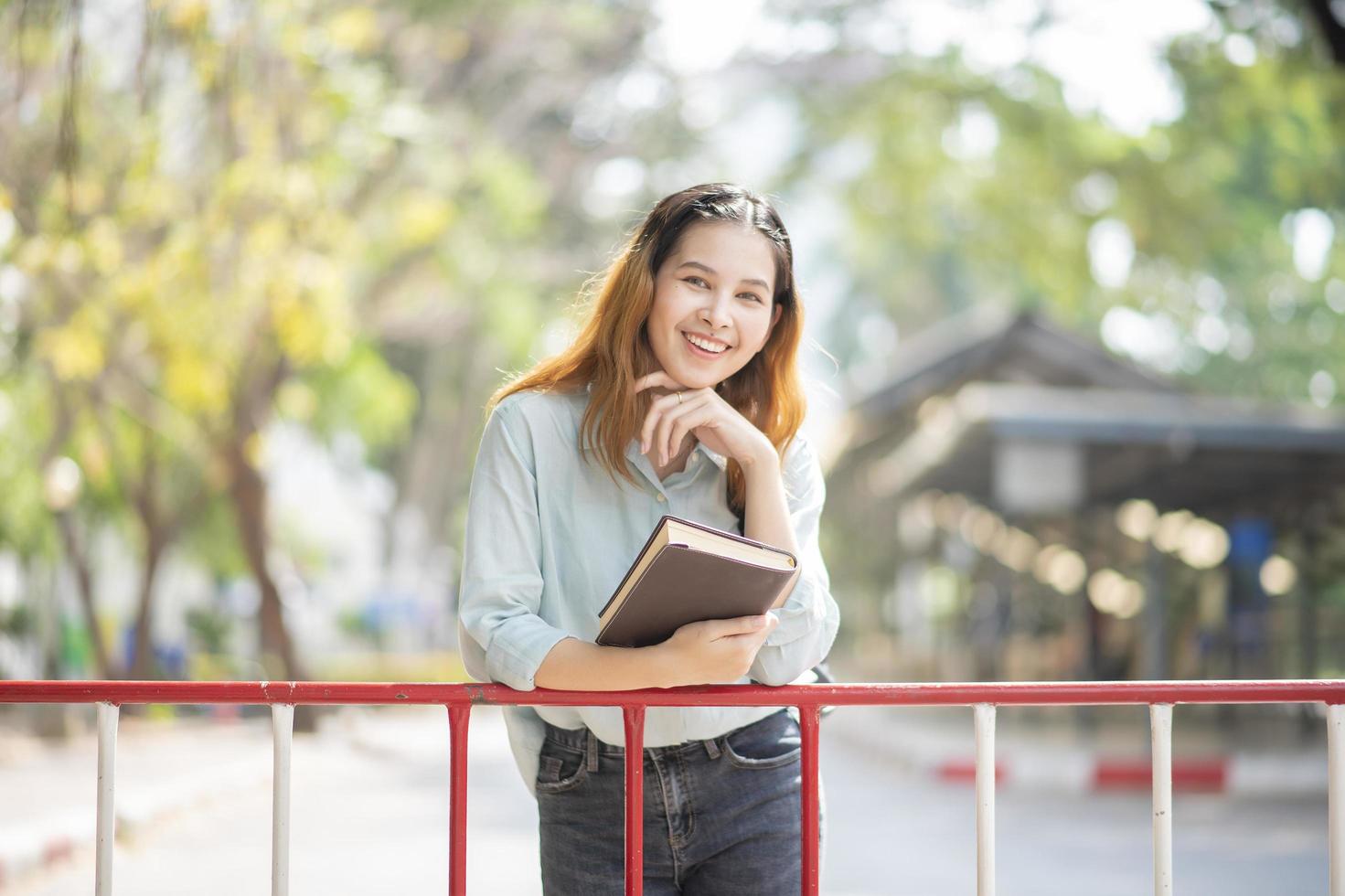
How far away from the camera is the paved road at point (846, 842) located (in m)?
7.17

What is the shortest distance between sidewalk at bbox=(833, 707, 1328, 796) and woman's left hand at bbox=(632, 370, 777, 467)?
8314mm

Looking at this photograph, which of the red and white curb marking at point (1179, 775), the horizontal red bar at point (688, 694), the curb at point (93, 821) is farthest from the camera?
the red and white curb marking at point (1179, 775)

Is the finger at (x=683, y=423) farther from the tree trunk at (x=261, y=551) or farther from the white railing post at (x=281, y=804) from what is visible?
the tree trunk at (x=261, y=551)

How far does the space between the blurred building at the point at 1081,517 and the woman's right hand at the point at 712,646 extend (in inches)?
388

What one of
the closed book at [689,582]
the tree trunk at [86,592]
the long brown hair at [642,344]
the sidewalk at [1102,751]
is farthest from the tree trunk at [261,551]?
the closed book at [689,582]

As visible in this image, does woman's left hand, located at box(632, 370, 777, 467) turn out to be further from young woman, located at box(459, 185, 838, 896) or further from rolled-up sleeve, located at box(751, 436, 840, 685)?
rolled-up sleeve, located at box(751, 436, 840, 685)

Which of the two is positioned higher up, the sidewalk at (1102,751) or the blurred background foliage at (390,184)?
the blurred background foliage at (390,184)

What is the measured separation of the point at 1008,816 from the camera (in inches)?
380

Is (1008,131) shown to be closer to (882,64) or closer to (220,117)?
(882,64)

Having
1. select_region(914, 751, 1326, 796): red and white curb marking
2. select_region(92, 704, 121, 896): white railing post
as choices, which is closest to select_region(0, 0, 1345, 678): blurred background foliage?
select_region(92, 704, 121, 896): white railing post

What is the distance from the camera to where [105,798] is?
2543 mm

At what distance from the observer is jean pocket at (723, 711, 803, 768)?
243 cm

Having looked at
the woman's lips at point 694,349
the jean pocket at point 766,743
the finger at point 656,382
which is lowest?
the jean pocket at point 766,743

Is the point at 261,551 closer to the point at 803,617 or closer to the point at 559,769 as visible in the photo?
the point at 559,769
